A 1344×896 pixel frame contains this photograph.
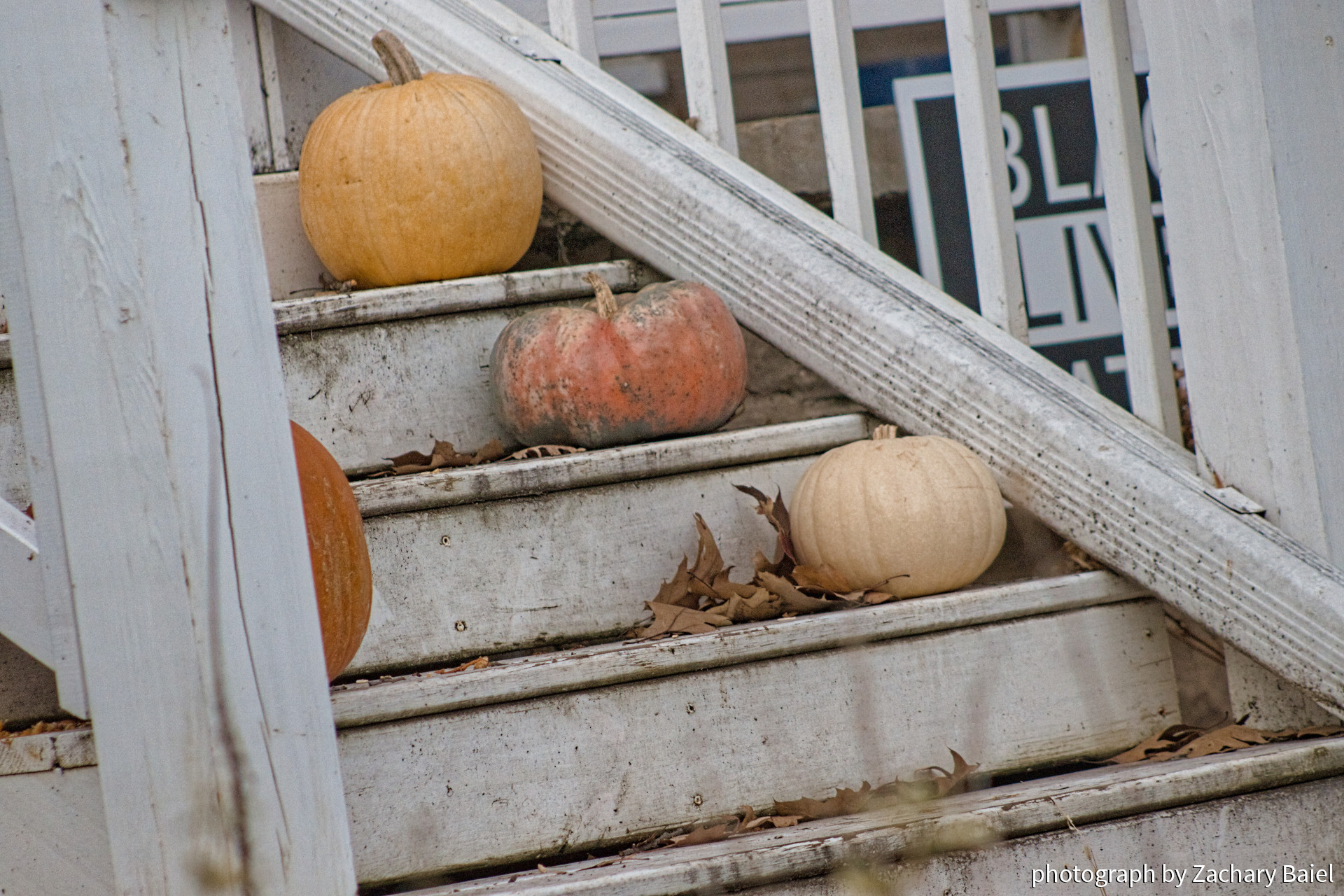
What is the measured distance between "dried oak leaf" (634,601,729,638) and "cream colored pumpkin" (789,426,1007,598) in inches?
8.3

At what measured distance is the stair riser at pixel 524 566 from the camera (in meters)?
1.63

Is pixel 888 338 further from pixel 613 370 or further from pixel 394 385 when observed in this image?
pixel 394 385

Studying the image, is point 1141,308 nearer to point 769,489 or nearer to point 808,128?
point 769,489

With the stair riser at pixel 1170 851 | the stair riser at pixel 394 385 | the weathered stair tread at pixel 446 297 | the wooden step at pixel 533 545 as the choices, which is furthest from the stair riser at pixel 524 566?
the stair riser at pixel 1170 851

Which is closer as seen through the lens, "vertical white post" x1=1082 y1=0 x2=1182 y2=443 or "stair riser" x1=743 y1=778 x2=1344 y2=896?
"stair riser" x1=743 y1=778 x2=1344 y2=896

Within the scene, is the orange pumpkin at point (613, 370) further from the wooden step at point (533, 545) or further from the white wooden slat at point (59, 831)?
the white wooden slat at point (59, 831)

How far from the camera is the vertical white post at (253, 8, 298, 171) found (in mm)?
2316

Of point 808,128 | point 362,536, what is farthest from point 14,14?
point 808,128

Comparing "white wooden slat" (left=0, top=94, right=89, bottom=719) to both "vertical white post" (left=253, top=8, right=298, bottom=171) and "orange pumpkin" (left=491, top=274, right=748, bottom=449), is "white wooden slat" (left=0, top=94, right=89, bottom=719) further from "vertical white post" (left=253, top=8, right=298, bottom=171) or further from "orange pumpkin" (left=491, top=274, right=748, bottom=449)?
"vertical white post" (left=253, top=8, right=298, bottom=171)

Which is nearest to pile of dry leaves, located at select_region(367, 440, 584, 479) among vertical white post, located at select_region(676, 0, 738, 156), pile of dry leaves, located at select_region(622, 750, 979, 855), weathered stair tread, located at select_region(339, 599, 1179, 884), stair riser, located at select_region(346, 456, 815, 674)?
stair riser, located at select_region(346, 456, 815, 674)

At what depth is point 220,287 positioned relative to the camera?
0.94m

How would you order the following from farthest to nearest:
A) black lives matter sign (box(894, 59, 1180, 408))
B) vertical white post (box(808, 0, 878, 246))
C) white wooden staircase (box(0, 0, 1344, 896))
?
black lives matter sign (box(894, 59, 1180, 408)), vertical white post (box(808, 0, 878, 246)), white wooden staircase (box(0, 0, 1344, 896))

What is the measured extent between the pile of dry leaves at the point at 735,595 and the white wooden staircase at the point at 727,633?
5 centimetres

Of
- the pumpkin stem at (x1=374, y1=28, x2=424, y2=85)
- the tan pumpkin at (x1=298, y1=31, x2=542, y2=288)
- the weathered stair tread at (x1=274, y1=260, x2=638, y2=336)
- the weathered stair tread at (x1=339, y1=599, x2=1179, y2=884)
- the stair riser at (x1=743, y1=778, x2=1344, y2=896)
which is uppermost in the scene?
the pumpkin stem at (x1=374, y1=28, x2=424, y2=85)
